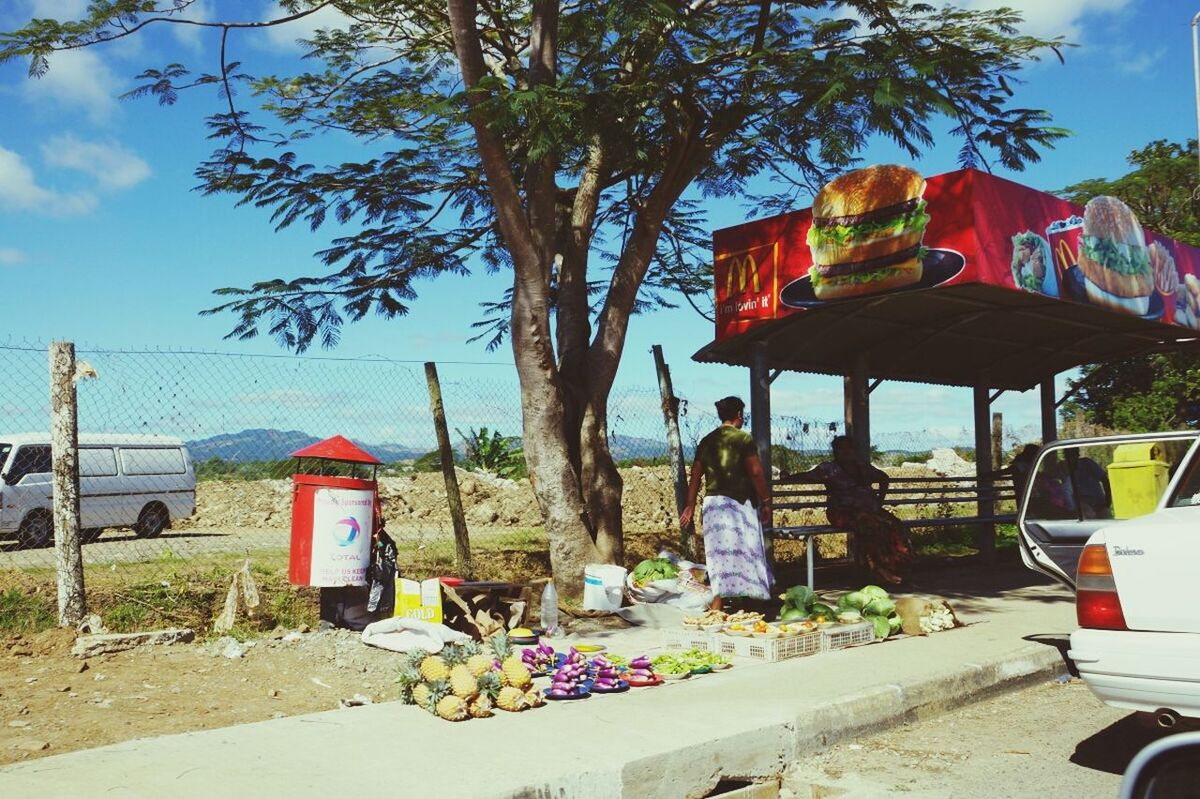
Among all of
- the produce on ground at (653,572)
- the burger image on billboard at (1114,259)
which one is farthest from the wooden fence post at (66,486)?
the burger image on billboard at (1114,259)

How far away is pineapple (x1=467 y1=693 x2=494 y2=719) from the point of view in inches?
220

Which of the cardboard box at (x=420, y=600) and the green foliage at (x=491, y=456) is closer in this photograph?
the cardboard box at (x=420, y=600)

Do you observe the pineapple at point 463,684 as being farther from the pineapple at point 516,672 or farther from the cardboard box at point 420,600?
the cardboard box at point 420,600

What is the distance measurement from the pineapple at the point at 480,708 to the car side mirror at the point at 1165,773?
3.70m

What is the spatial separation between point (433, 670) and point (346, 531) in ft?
6.00

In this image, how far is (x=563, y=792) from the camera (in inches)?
173

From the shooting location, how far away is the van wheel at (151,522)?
20.3 meters

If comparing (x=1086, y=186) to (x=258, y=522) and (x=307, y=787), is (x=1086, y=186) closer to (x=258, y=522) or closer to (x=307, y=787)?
(x=258, y=522)

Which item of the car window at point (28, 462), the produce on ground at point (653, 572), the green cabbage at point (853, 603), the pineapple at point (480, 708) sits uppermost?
the car window at point (28, 462)

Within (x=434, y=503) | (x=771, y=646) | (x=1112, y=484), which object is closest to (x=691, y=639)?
(x=771, y=646)

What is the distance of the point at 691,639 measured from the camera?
7.75m

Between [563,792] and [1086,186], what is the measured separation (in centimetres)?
3117

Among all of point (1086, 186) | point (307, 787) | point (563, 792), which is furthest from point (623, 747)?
point (1086, 186)

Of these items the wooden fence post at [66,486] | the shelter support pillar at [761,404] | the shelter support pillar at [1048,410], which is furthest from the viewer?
the shelter support pillar at [1048,410]
